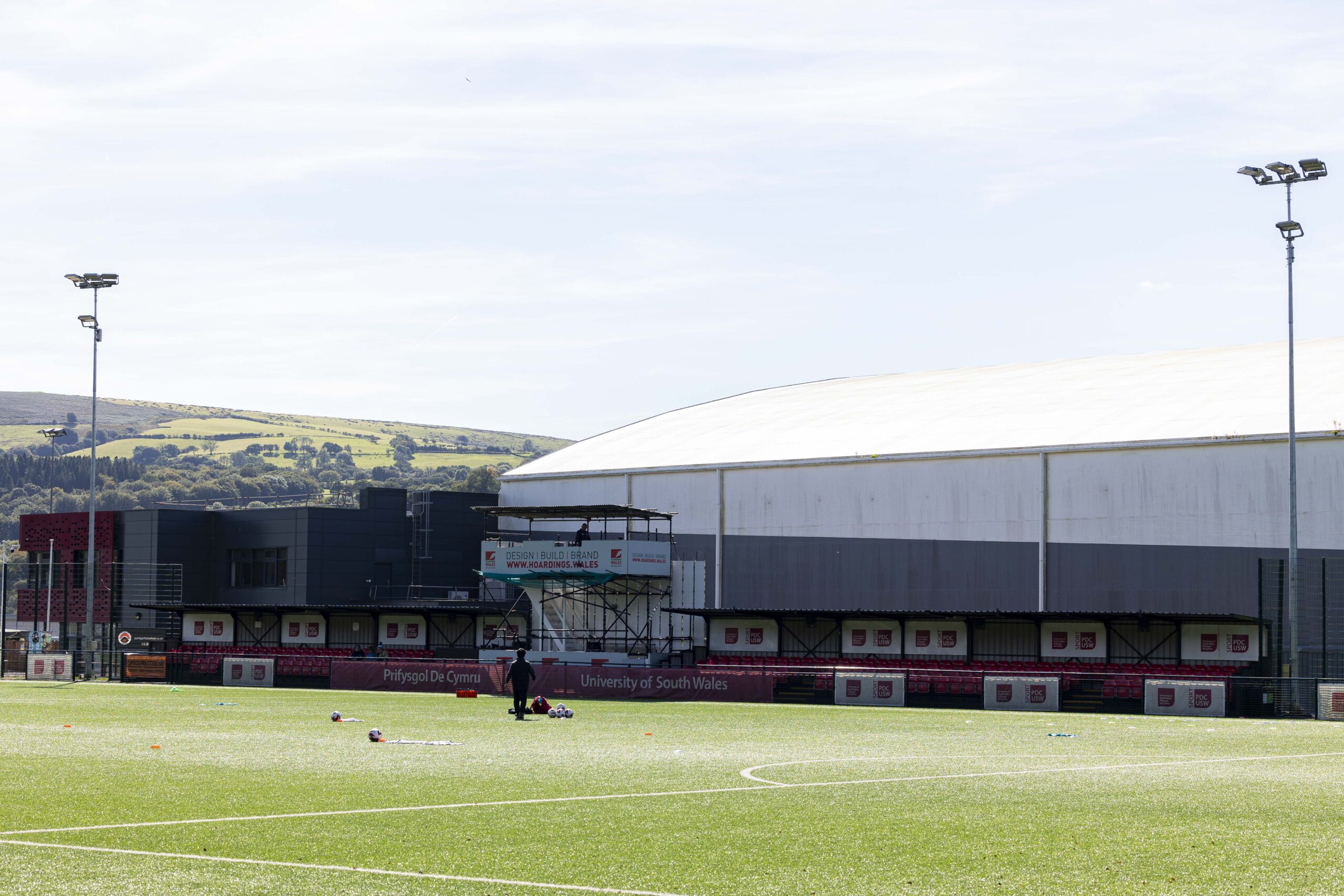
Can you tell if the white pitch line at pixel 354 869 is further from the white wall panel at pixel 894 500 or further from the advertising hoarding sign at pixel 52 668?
the advertising hoarding sign at pixel 52 668

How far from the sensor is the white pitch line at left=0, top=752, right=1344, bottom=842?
1538 cm

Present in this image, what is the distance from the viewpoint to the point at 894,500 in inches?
2571

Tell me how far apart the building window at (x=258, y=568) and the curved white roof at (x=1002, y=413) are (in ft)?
55.4

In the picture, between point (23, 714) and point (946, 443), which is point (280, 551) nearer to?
point (946, 443)

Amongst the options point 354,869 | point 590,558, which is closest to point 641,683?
point 590,558

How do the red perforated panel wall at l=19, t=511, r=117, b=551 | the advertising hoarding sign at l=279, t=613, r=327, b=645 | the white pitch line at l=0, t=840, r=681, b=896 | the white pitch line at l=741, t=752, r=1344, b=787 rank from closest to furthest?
the white pitch line at l=0, t=840, r=681, b=896, the white pitch line at l=741, t=752, r=1344, b=787, the advertising hoarding sign at l=279, t=613, r=327, b=645, the red perforated panel wall at l=19, t=511, r=117, b=551

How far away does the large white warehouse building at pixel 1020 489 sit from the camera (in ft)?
185

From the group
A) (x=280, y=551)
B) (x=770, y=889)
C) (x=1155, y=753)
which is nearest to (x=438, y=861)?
(x=770, y=889)

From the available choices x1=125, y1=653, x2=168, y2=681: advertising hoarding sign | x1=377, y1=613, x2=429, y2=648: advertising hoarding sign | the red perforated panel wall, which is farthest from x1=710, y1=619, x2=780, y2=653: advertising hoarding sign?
the red perforated panel wall

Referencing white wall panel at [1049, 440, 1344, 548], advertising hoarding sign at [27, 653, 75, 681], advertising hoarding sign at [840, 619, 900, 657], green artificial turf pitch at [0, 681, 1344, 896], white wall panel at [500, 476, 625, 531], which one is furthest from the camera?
white wall panel at [500, 476, 625, 531]

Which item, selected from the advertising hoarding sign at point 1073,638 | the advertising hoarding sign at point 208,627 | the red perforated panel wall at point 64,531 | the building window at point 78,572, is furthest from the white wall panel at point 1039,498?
the building window at point 78,572

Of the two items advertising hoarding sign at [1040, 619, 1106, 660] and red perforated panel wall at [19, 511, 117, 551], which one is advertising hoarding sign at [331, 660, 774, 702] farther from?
red perforated panel wall at [19, 511, 117, 551]

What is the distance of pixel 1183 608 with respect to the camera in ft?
187

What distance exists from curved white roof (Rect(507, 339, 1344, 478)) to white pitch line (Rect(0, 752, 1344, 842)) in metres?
35.8
